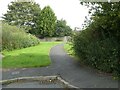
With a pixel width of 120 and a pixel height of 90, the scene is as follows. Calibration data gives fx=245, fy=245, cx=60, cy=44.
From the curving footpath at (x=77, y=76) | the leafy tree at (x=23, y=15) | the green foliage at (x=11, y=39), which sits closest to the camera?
the curving footpath at (x=77, y=76)

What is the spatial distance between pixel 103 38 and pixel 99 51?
0.99 meters

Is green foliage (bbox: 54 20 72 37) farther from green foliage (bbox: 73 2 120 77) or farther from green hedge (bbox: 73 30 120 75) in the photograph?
green foliage (bbox: 73 2 120 77)

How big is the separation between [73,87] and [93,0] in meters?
3.85

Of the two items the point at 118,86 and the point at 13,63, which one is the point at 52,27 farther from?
the point at 118,86

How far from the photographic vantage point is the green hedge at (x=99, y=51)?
10625 mm

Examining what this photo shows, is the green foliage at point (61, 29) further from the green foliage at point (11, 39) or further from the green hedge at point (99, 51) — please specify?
the green hedge at point (99, 51)

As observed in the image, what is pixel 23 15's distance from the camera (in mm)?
69312

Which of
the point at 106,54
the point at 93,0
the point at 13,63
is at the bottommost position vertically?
the point at 13,63

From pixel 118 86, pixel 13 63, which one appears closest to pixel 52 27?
→ pixel 13 63

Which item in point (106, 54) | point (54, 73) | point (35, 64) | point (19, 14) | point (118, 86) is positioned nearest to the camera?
point (118, 86)

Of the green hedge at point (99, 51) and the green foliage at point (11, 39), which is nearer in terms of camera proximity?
the green hedge at point (99, 51)

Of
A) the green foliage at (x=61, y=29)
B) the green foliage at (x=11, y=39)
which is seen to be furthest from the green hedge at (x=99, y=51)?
the green foliage at (x=61, y=29)

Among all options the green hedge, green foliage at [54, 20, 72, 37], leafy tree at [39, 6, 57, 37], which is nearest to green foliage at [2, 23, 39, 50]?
the green hedge

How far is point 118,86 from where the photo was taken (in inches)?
375
